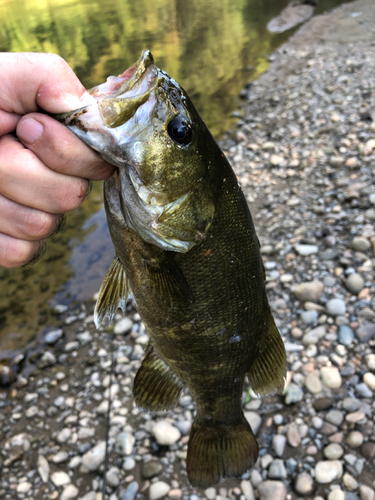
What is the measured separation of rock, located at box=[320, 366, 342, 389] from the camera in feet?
9.04

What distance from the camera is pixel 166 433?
2754mm

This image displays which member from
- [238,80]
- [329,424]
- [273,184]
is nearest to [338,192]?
[273,184]

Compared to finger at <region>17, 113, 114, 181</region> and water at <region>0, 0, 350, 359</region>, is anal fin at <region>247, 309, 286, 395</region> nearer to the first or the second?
finger at <region>17, 113, 114, 181</region>

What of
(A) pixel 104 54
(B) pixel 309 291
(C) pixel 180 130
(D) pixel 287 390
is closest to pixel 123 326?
(D) pixel 287 390

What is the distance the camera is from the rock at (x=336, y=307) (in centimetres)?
318

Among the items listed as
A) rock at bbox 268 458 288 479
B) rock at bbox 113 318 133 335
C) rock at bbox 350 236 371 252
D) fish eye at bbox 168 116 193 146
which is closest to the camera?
fish eye at bbox 168 116 193 146

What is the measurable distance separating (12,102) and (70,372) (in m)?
2.88

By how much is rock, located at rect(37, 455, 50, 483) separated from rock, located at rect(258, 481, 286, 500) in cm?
155

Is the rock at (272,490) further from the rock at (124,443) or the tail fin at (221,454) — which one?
the rock at (124,443)

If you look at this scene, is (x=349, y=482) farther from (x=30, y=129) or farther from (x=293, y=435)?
(x=30, y=129)

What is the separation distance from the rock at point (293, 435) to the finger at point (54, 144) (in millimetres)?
2273

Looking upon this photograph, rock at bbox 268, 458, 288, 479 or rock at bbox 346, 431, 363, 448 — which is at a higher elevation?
rock at bbox 346, 431, 363, 448

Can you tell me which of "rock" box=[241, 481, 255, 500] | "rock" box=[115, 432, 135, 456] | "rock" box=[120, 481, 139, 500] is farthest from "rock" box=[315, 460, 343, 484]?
"rock" box=[115, 432, 135, 456]

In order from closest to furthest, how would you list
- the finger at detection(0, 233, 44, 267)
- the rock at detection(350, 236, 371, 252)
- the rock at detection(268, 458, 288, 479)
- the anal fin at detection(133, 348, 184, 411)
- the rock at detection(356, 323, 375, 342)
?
the finger at detection(0, 233, 44, 267) < the anal fin at detection(133, 348, 184, 411) < the rock at detection(268, 458, 288, 479) < the rock at detection(356, 323, 375, 342) < the rock at detection(350, 236, 371, 252)
